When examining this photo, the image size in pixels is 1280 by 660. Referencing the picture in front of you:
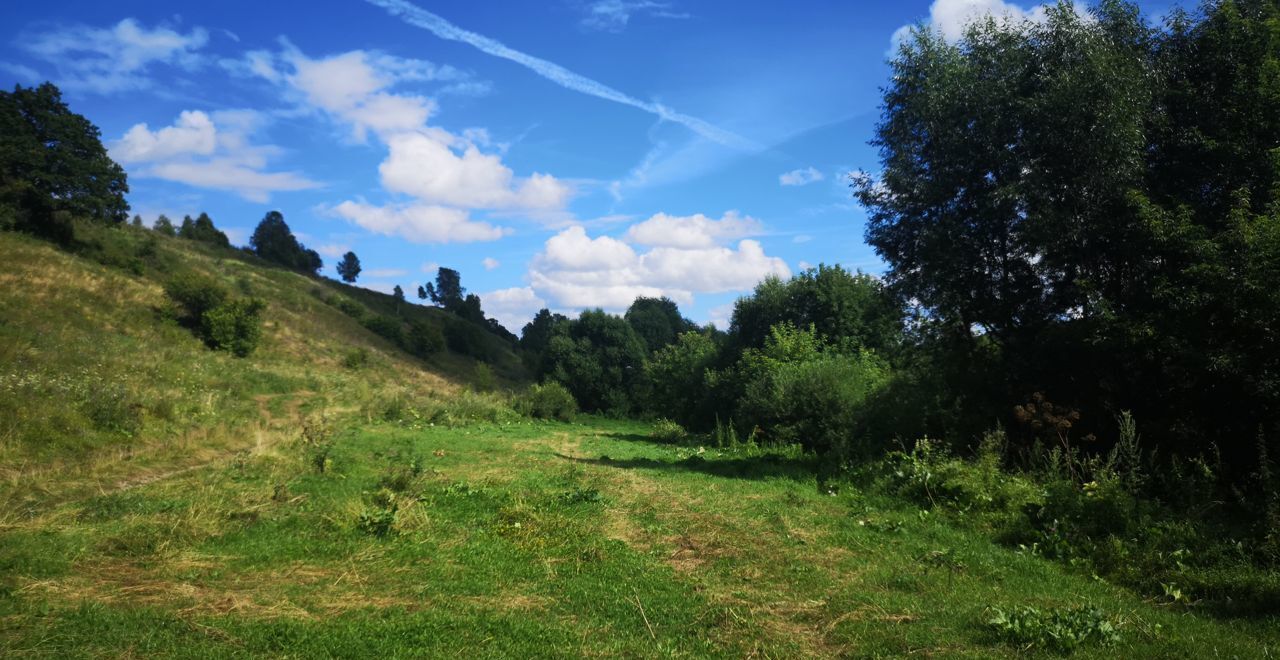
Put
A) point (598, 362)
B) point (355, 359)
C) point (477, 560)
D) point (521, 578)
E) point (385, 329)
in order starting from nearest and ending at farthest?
point (521, 578), point (477, 560), point (355, 359), point (598, 362), point (385, 329)

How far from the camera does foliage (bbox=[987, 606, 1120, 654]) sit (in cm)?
521

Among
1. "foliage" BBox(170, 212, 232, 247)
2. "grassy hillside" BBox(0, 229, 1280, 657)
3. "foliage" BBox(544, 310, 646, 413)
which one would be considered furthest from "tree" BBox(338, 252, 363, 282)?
"grassy hillside" BBox(0, 229, 1280, 657)

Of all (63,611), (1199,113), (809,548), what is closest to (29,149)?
(63,611)

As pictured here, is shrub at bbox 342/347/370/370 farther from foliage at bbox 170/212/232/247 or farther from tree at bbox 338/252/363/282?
tree at bbox 338/252/363/282

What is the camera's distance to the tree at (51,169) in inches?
1601

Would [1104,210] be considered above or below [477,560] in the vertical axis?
above

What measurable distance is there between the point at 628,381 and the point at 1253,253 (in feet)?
195

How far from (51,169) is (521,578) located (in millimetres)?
52282

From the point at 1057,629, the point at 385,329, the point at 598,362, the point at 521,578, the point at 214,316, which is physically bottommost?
the point at 521,578

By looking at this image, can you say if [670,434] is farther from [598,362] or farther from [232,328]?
[598,362]

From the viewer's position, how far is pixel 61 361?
21203mm

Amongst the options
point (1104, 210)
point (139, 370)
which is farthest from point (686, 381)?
point (1104, 210)

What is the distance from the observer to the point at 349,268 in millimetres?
130250

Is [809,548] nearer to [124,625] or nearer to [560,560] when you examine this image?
[560,560]
